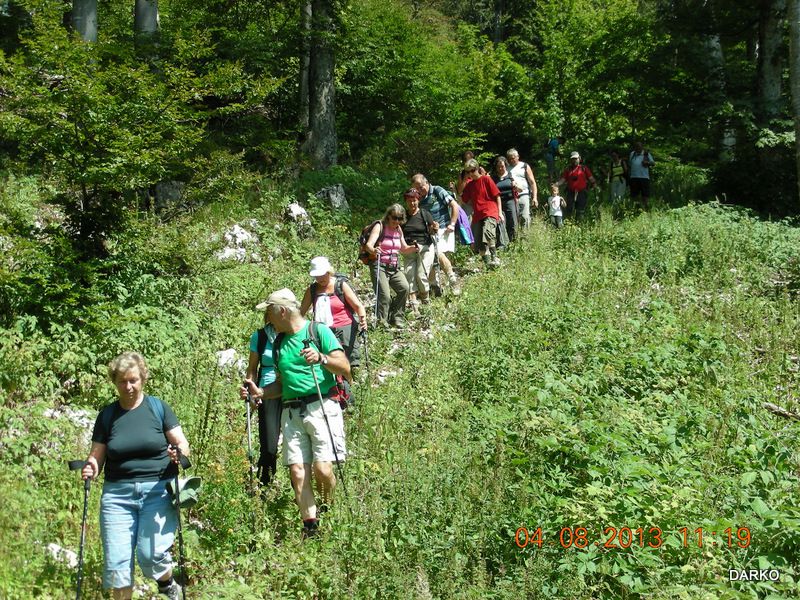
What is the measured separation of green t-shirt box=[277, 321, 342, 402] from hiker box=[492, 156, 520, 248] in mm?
9000

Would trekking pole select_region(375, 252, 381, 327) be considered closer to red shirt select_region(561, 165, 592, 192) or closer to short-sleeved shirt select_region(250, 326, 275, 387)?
short-sleeved shirt select_region(250, 326, 275, 387)

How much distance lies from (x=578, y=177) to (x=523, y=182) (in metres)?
2.17

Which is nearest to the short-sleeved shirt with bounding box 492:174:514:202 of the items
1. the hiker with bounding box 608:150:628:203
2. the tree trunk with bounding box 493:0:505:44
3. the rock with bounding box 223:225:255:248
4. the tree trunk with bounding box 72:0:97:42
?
the hiker with bounding box 608:150:628:203

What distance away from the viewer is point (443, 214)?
12.7 m

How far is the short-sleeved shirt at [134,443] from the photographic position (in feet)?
16.0

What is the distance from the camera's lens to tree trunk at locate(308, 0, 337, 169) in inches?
666

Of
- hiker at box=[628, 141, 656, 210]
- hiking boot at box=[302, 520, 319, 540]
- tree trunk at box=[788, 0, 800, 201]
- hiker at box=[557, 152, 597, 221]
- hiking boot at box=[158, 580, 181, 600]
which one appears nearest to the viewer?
hiking boot at box=[158, 580, 181, 600]

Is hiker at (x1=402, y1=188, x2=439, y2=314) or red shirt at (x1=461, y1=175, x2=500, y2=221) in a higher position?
red shirt at (x1=461, y1=175, x2=500, y2=221)

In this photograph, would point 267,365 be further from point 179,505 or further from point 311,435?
point 179,505

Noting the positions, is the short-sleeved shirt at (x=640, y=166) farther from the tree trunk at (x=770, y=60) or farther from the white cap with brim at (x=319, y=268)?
the white cap with brim at (x=319, y=268)

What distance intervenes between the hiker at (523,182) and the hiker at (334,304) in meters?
7.24

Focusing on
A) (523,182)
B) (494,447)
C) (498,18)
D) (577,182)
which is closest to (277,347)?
(494,447)

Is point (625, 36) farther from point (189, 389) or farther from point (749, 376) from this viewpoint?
point (189, 389)

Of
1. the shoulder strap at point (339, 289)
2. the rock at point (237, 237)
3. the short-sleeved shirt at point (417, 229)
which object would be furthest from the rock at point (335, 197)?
the shoulder strap at point (339, 289)
